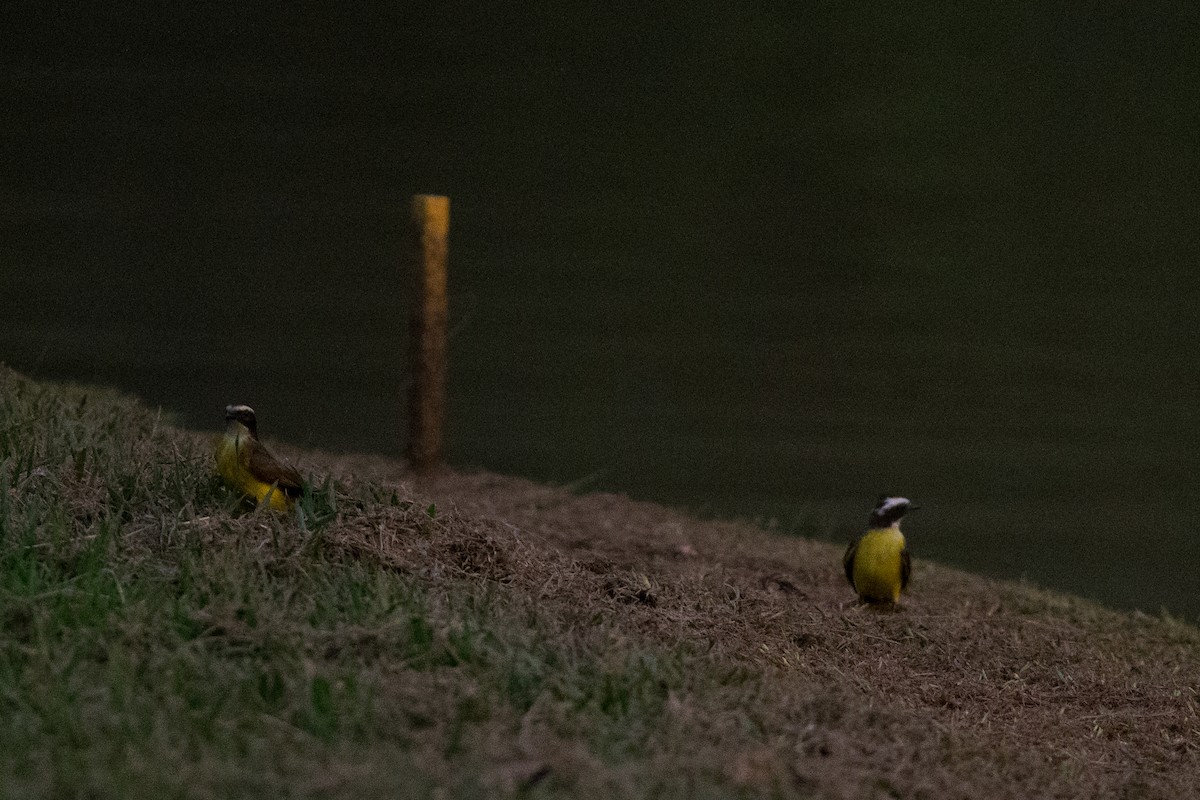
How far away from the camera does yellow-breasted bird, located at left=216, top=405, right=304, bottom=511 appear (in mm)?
4160

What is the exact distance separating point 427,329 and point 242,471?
12.3 ft

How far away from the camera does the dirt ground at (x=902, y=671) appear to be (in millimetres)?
3129

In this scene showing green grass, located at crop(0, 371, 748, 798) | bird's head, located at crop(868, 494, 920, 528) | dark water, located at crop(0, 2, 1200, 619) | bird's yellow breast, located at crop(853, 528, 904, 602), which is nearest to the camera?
green grass, located at crop(0, 371, 748, 798)

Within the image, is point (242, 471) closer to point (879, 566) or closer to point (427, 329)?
point (879, 566)

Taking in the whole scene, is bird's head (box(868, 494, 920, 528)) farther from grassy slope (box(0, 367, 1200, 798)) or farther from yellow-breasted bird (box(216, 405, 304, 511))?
yellow-breasted bird (box(216, 405, 304, 511))

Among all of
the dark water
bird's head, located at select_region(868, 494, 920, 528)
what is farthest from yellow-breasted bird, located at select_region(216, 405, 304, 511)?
the dark water

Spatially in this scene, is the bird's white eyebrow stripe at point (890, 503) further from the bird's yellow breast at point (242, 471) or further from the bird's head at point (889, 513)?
the bird's yellow breast at point (242, 471)

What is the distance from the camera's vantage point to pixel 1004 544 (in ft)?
26.5

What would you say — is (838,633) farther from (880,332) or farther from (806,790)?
(880,332)

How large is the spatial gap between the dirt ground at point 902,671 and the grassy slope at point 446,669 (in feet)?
0.04

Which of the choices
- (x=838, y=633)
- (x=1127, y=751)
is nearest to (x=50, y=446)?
(x=838, y=633)

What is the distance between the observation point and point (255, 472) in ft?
13.7

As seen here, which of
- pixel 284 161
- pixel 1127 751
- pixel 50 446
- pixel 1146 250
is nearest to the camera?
pixel 1127 751

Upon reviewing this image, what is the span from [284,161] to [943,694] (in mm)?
5338
